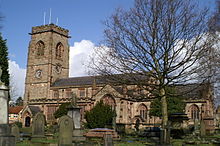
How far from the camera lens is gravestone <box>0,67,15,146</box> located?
9.29 meters

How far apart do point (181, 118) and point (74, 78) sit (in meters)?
38.9

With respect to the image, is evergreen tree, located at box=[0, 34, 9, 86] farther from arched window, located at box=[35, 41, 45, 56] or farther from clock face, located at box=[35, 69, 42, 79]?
arched window, located at box=[35, 41, 45, 56]

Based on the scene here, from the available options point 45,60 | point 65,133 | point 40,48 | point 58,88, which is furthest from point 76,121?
point 40,48

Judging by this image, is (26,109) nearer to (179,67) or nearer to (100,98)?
(100,98)

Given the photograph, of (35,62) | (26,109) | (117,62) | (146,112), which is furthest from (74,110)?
(35,62)

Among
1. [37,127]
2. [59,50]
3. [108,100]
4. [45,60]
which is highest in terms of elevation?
[59,50]

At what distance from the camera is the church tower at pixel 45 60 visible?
198 ft

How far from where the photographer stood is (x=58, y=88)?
5816 centimetres

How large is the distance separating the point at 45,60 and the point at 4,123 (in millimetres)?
53241

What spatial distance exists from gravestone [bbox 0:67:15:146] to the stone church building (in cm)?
3601

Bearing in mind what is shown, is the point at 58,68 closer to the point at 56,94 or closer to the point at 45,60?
the point at 45,60

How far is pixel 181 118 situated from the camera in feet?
82.5

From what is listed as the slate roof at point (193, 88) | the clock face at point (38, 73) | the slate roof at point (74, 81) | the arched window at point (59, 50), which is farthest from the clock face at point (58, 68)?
the slate roof at point (193, 88)

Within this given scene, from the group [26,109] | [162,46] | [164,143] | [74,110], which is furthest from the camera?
[26,109]
